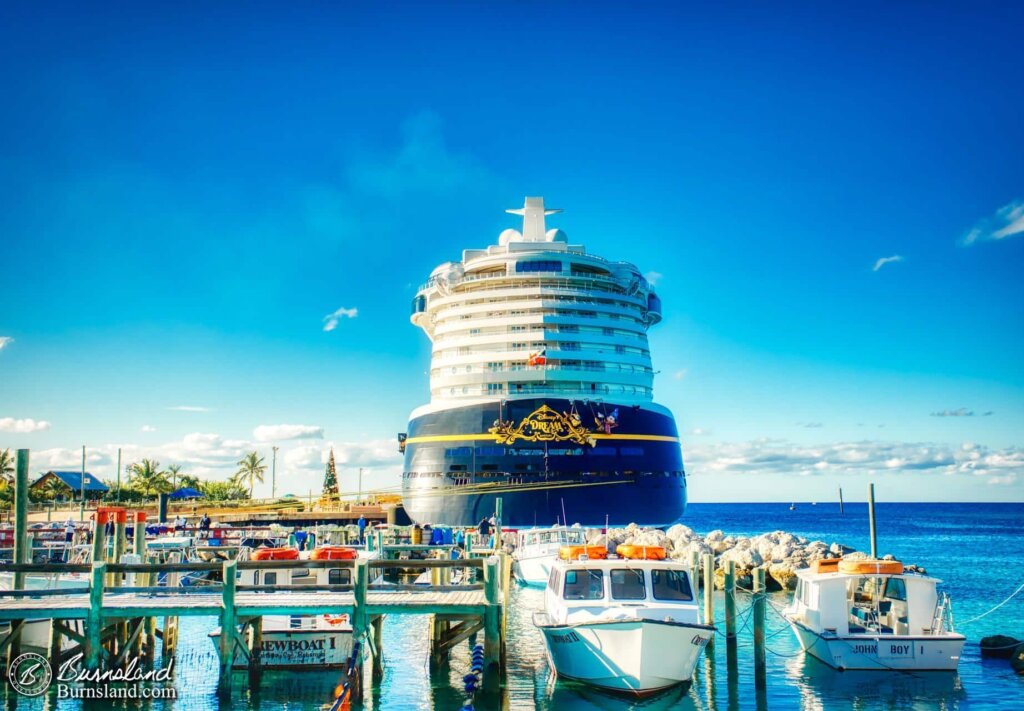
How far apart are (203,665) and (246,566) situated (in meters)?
4.49

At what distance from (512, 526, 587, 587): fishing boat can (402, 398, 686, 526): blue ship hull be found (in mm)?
8317

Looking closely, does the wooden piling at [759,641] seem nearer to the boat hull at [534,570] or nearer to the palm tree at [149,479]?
the boat hull at [534,570]

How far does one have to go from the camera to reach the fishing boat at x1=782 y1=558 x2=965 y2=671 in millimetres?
20297

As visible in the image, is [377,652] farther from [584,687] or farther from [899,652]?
[899,652]

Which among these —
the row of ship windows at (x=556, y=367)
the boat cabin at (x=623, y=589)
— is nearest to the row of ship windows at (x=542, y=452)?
the row of ship windows at (x=556, y=367)

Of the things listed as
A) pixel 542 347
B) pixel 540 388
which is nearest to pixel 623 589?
pixel 540 388

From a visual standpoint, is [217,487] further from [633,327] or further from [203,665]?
[203,665]

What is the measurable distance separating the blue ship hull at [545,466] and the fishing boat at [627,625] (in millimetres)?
26534

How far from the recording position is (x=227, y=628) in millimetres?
17750

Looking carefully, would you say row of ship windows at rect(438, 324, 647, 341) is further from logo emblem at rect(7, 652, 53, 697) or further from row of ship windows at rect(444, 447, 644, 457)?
logo emblem at rect(7, 652, 53, 697)

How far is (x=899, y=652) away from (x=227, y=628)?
49.9ft

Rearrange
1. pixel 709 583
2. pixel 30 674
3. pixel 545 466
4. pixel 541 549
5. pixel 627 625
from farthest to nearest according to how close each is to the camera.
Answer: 1. pixel 545 466
2. pixel 541 549
3. pixel 709 583
4. pixel 30 674
5. pixel 627 625

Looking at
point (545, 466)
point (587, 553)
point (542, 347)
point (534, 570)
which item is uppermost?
point (542, 347)

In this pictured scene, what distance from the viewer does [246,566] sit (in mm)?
19391
